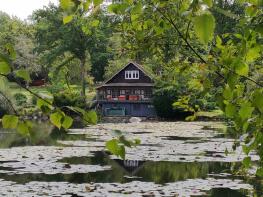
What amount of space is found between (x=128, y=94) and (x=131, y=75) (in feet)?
7.76

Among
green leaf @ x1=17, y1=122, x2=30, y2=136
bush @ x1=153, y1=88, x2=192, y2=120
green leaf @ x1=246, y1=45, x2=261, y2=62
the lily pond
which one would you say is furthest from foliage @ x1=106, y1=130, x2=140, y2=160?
bush @ x1=153, y1=88, x2=192, y2=120

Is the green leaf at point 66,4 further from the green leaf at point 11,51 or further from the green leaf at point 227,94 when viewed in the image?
the green leaf at point 227,94

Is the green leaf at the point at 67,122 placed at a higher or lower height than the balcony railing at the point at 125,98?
lower

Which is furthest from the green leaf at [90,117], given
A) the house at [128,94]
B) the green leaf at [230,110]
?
the house at [128,94]

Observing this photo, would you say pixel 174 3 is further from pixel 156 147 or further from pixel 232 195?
pixel 156 147

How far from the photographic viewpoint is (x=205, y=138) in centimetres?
2903

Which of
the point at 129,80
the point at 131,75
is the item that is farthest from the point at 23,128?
the point at 131,75

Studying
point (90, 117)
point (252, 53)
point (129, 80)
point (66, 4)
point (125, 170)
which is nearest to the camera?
point (90, 117)

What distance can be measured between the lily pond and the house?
23.5 metres

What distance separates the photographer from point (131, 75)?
177ft

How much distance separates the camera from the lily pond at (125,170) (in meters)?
14.6

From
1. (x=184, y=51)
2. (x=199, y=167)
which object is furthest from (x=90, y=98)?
(x=184, y=51)

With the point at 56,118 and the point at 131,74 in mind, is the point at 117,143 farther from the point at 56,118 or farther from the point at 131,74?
the point at 131,74

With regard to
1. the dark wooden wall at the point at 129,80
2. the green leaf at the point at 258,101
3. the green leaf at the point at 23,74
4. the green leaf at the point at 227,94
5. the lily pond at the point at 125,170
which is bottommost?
the lily pond at the point at 125,170
